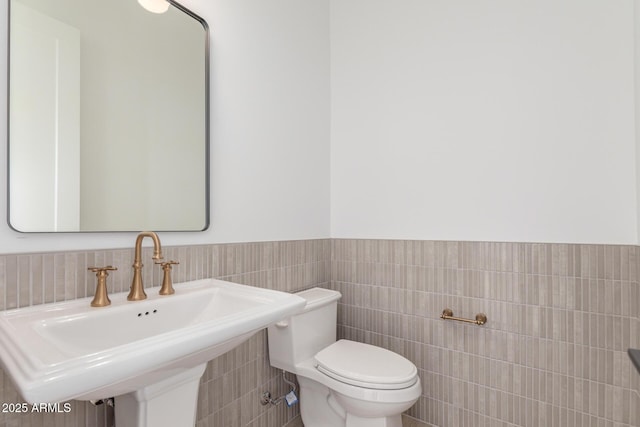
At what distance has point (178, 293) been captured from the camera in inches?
43.2

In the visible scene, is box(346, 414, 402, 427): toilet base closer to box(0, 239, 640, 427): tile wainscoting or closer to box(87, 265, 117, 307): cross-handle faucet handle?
box(0, 239, 640, 427): tile wainscoting

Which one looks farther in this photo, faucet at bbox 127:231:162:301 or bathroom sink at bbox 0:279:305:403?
faucet at bbox 127:231:162:301

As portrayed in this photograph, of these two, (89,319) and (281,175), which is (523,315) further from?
(89,319)

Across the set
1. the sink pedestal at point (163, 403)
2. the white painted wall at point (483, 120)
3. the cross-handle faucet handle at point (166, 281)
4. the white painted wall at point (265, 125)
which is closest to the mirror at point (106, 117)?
the white painted wall at point (265, 125)

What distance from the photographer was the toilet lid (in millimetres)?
1314

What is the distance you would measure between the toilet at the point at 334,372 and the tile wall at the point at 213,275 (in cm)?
13

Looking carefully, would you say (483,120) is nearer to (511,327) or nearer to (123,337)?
(511,327)

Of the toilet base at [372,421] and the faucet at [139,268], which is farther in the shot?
the toilet base at [372,421]

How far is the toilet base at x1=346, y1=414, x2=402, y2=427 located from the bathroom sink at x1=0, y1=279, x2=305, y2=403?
30.6 inches

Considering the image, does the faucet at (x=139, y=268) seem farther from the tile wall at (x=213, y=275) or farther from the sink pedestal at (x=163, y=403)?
the sink pedestal at (x=163, y=403)

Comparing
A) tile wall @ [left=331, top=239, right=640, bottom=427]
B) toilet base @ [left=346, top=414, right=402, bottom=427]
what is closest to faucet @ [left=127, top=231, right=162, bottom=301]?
toilet base @ [left=346, top=414, right=402, bottom=427]

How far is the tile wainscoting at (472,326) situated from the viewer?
131 cm

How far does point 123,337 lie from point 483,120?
5.82ft

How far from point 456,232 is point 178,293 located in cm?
136
